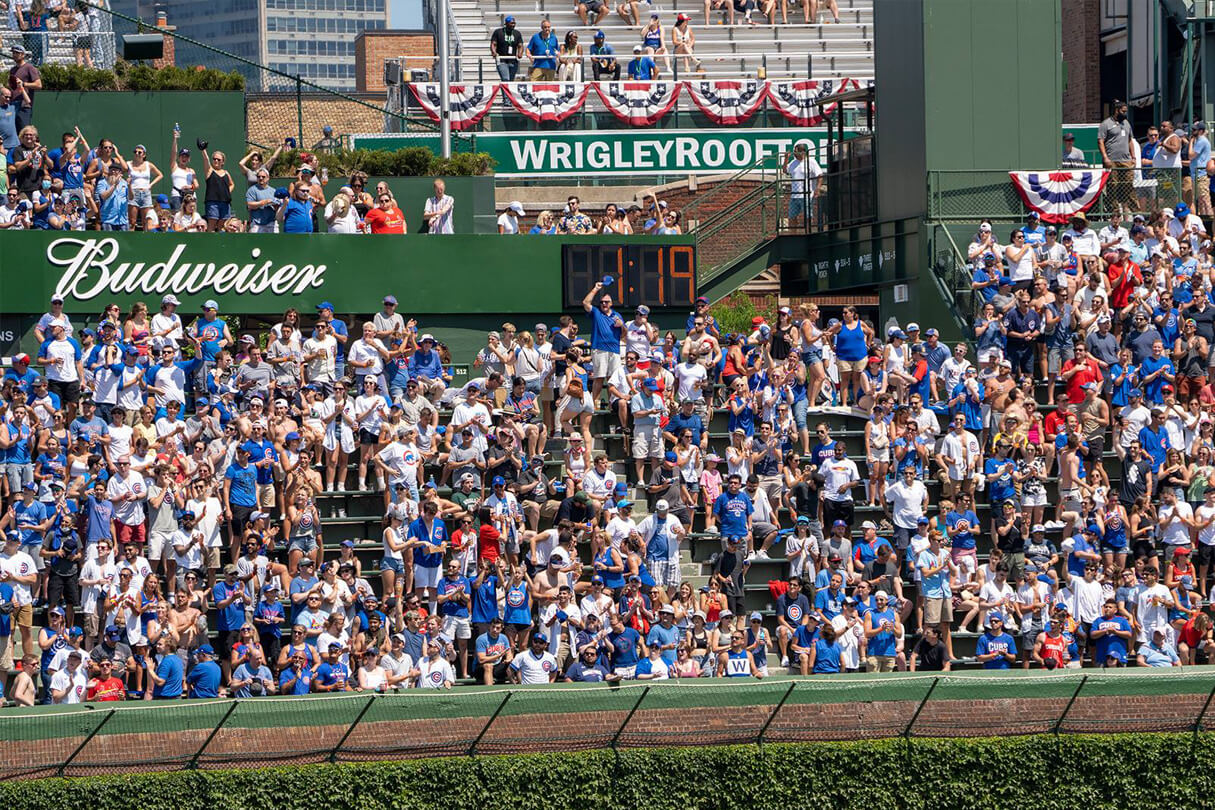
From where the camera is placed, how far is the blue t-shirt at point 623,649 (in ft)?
69.3

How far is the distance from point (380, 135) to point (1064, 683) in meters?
20.2

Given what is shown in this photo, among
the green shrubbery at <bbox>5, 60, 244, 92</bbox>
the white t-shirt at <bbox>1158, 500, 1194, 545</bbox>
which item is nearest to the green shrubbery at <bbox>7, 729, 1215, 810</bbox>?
the white t-shirt at <bbox>1158, 500, 1194, 545</bbox>

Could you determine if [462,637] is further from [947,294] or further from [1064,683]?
[947,294]

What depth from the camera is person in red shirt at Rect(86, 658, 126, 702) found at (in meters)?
20.0

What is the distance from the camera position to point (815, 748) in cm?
2011

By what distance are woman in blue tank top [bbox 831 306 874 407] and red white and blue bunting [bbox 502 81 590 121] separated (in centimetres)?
1291

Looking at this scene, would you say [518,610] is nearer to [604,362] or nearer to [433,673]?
[433,673]

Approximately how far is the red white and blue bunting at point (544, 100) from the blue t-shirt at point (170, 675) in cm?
1950

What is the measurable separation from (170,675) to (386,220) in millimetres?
9970

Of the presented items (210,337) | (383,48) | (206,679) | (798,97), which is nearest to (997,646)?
(206,679)

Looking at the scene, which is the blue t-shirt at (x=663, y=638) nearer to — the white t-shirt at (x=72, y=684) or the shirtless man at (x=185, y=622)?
the shirtless man at (x=185, y=622)

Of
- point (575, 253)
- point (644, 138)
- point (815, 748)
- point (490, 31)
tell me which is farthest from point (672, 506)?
point (490, 31)

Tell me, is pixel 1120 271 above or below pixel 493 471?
above

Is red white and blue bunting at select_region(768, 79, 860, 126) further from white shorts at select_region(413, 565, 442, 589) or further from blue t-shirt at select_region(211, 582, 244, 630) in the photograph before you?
blue t-shirt at select_region(211, 582, 244, 630)
